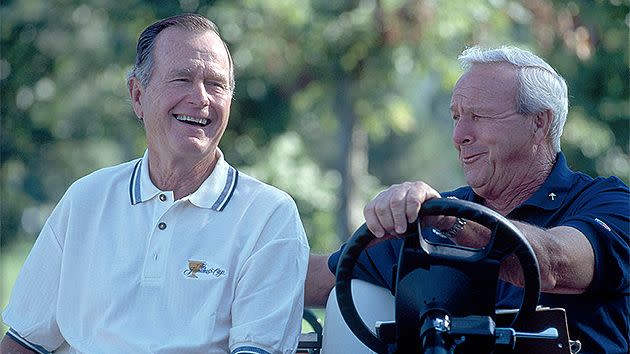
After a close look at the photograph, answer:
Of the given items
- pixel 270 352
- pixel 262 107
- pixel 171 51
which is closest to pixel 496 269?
pixel 270 352

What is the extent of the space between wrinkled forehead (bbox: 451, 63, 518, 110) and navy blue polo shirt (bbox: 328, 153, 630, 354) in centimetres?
31

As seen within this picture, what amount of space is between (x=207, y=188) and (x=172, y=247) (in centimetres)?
24

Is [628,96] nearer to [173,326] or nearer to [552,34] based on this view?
→ [552,34]

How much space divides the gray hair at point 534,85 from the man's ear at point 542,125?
14 millimetres

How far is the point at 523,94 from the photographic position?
3781mm

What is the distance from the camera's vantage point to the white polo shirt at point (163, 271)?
3441 mm

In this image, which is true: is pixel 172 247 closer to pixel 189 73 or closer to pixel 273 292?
pixel 273 292

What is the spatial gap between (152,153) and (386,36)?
778cm

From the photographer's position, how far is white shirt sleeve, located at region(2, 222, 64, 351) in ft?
12.3

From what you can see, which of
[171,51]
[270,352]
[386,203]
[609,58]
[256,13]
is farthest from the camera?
[256,13]

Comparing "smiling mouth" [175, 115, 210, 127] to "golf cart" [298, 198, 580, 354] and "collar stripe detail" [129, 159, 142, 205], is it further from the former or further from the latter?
"golf cart" [298, 198, 580, 354]

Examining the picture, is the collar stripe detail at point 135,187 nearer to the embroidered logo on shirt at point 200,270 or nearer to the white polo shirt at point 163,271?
the white polo shirt at point 163,271

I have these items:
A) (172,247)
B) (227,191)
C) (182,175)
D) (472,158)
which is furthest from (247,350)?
(472,158)

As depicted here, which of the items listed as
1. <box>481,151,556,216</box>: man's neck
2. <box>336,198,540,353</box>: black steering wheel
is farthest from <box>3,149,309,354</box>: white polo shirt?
<box>481,151,556,216</box>: man's neck
